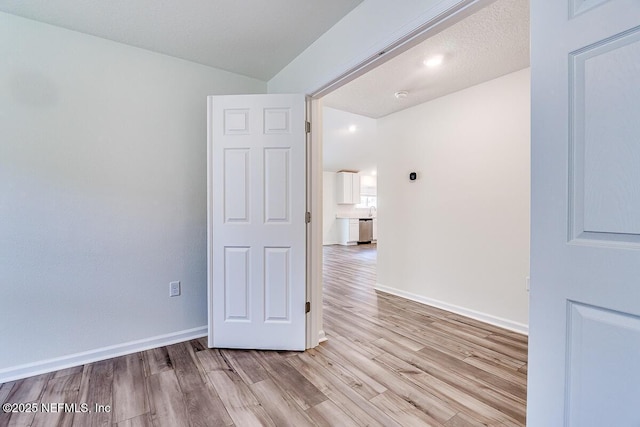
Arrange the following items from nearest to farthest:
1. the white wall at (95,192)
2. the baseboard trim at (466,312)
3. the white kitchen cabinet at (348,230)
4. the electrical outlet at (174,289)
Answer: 1. the white wall at (95,192)
2. the electrical outlet at (174,289)
3. the baseboard trim at (466,312)
4. the white kitchen cabinet at (348,230)

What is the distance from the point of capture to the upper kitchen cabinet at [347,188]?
8.88 metres

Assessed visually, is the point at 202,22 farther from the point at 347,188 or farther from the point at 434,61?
the point at 347,188

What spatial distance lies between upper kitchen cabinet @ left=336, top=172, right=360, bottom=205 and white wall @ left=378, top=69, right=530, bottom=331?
5002 millimetres

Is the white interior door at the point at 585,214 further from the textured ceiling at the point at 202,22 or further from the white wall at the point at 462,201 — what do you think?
the white wall at the point at 462,201

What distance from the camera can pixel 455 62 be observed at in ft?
7.75

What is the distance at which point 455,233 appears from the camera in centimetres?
305

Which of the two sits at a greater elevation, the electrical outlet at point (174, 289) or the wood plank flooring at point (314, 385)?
the electrical outlet at point (174, 289)

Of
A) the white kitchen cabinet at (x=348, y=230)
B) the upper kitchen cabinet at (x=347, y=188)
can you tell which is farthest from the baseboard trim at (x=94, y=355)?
the upper kitchen cabinet at (x=347, y=188)

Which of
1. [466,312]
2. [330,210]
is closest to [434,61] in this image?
[466,312]

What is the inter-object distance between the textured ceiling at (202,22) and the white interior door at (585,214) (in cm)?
131

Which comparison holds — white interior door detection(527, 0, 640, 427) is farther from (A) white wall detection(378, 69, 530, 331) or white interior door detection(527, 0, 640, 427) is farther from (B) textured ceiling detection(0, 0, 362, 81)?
(A) white wall detection(378, 69, 530, 331)

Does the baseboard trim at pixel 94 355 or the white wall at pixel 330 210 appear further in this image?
the white wall at pixel 330 210

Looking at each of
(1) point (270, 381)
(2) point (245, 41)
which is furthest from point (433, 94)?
(1) point (270, 381)

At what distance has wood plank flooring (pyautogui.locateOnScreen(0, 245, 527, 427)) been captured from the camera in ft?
4.89
